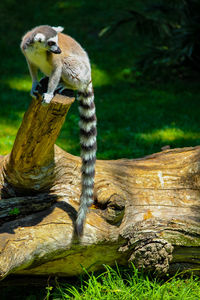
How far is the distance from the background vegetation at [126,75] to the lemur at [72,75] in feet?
2.73

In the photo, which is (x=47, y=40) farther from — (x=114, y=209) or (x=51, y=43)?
(x=114, y=209)

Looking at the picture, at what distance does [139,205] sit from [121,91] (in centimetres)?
518

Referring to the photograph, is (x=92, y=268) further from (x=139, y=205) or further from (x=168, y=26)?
(x=168, y=26)

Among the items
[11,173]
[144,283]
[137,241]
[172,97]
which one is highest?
[11,173]

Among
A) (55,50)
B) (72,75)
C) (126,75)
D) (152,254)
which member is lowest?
(126,75)

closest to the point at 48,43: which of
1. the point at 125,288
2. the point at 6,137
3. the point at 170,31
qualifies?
the point at 125,288

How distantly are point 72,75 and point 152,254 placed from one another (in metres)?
1.59

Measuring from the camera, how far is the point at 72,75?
11.3 ft

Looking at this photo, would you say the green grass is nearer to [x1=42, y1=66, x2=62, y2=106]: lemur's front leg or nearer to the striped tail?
the striped tail

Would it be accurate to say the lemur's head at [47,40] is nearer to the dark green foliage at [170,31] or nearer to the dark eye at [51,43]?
the dark eye at [51,43]

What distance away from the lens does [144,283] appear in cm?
343

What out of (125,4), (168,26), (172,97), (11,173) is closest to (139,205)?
(11,173)

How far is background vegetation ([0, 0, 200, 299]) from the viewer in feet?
20.0

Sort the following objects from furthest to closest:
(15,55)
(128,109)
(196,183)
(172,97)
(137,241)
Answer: (15,55)
(172,97)
(128,109)
(196,183)
(137,241)
